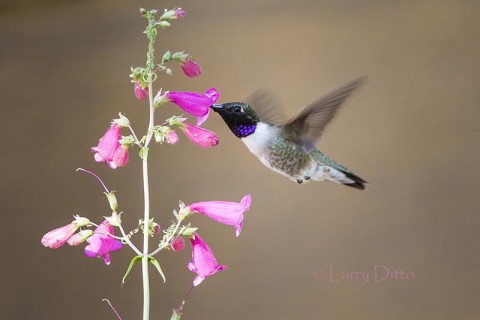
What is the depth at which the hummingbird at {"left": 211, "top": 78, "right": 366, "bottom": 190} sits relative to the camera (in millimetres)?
1082

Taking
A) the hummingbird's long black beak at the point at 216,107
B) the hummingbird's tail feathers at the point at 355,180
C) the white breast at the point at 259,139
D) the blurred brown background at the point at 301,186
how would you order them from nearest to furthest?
the hummingbird's long black beak at the point at 216,107
the white breast at the point at 259,139
the hummingbird's tail feathers at the point at 355,180
the blurred brown background at the point at 301,186

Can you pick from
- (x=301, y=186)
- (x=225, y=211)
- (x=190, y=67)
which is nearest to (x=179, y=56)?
(x=190, y=67)

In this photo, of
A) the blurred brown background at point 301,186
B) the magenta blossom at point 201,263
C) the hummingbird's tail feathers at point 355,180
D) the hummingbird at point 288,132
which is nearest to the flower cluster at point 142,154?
the magenta blossom at point 201,263

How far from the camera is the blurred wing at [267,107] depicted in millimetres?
1159

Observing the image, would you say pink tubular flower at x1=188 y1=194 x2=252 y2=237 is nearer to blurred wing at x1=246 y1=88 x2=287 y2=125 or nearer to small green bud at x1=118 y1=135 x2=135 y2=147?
small green bud at x1=118 y1=135 x2=135 y2=147

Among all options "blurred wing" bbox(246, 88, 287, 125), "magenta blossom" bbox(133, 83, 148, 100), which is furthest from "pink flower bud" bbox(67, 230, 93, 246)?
"blurred wing" bbox(246, 88, 287, 125)

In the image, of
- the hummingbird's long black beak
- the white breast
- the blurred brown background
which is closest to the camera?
the hummingbird's long black beak

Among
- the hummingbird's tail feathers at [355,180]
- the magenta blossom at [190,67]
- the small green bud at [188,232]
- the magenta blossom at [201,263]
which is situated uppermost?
the magenta blossom at [190,67]

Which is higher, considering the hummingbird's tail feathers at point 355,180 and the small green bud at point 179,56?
the small green bud at point 179,56

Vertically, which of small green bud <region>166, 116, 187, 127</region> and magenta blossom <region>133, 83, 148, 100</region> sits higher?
magenta blossom <region>133, 83, 148, 100</region>

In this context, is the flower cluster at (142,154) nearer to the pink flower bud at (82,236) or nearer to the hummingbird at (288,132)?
the pink flower bud at (82,236)

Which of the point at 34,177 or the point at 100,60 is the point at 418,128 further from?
the point at 34,177

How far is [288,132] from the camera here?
117 cm

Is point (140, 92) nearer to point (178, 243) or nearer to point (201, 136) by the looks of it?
point (201, 136)
